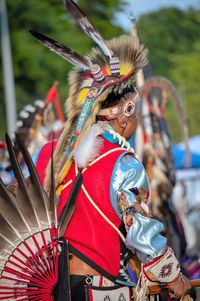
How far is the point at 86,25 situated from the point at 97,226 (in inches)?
36.0

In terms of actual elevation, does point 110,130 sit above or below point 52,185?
above

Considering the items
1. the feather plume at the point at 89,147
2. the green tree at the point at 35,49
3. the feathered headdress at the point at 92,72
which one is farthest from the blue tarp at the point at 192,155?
the feather plume at the point at 89,147

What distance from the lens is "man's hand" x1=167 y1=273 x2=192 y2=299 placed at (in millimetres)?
3627

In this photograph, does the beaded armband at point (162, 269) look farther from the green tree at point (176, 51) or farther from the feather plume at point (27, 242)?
the green tree at point (176, 51)

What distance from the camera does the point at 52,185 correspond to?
357 centimetres

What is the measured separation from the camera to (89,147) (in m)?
3.72

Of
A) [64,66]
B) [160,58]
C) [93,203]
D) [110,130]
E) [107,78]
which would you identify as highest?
[160,58]

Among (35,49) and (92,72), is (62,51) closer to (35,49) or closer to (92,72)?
(92,72)

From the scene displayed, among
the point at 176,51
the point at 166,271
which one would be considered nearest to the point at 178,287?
the point at 166,271

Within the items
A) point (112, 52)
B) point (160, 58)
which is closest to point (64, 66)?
point (112, 52)

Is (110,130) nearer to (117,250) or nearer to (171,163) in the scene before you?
(117,250)

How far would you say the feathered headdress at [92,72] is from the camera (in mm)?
3814

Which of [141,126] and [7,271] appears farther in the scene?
[141,126]

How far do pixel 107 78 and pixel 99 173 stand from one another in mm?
468
